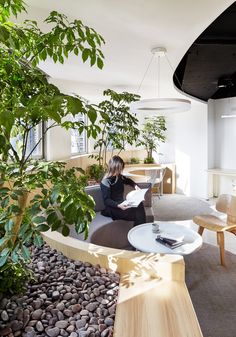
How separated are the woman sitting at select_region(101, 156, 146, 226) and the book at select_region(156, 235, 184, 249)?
0.79m

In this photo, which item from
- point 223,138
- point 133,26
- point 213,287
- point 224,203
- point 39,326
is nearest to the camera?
point 39,326

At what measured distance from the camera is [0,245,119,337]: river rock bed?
3.81ft

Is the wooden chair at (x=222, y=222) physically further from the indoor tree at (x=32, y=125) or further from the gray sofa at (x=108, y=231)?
the indoor tree at (x=32, y=125)

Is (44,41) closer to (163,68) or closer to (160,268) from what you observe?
(160,268)

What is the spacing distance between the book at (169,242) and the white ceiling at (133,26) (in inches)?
84.0

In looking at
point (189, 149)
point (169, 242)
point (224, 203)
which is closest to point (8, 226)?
point (169, 242)

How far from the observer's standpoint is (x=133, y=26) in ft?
7.85

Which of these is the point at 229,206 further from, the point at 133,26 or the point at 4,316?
the point at 4,316

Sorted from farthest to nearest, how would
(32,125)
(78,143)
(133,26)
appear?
(78,143)
(133,26)
(32,125)

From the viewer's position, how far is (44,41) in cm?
113

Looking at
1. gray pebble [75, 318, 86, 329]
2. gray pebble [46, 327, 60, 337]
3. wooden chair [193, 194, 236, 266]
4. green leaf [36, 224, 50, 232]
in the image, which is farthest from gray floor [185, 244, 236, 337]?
green leaf [36, 224, 50, 232]

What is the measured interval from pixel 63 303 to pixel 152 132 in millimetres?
6194

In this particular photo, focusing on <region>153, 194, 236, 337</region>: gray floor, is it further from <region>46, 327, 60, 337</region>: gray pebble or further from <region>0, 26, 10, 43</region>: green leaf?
<region>0, 26, 10, 43</region>: green leaf

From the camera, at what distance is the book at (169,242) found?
253cm
